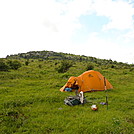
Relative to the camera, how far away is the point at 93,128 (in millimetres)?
7102

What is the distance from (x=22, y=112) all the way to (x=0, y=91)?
6.07m

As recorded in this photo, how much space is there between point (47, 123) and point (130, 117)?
5.04 metres

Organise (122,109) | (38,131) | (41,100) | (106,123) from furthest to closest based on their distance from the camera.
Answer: (41,100) → (122,109) → (106,123) → (38,131)

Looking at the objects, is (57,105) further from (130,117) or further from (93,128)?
(130,117)

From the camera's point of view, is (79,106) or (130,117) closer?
(130,117)

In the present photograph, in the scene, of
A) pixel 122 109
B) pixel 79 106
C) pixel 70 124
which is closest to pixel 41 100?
pixel 79 106

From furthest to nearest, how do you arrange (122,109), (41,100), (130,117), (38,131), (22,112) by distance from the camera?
1. (41,100)
2. (122,109)
3. (22,112)
4. (130,117)
5. (38,131)

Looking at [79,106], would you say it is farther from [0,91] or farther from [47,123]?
[0,91]

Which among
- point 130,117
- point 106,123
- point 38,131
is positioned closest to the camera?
point 38,131

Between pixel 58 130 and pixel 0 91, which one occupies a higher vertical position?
pixel 0 91

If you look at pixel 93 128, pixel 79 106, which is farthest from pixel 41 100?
pixel 93 128

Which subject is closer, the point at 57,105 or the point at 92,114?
the point at 92,114

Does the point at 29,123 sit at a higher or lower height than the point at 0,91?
lower

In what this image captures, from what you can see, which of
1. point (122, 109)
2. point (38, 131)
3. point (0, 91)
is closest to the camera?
point (38, 131)
